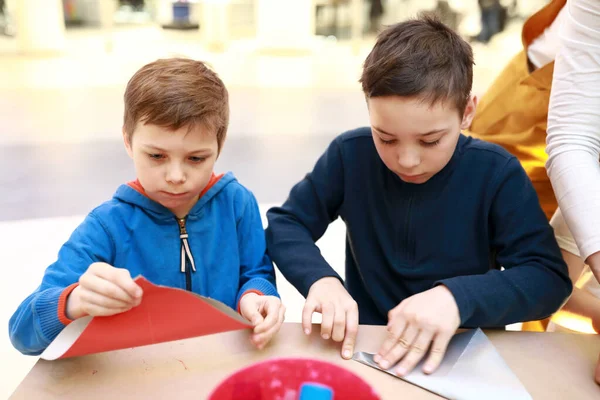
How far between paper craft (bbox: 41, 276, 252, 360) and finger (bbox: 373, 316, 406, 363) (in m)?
0.17

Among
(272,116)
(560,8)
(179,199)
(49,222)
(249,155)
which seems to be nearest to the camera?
(179,199)

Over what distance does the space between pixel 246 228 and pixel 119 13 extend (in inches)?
317

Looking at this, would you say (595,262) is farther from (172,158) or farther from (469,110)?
(172,158)

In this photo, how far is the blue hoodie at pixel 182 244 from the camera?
903 mm

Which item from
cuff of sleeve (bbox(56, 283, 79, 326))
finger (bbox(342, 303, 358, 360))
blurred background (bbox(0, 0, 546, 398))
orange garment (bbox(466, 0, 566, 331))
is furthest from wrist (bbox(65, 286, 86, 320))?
orange garment (bbox(466, 0, 566, 331))

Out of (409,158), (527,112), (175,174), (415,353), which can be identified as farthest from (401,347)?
(527,112)

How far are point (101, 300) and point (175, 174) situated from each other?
10.5 inches

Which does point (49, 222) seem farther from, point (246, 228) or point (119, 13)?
point (119, 13)

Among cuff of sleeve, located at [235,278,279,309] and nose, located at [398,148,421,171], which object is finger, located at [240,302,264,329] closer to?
cuff of sleeve, located at [235,278,279,309]

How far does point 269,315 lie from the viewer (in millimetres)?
759

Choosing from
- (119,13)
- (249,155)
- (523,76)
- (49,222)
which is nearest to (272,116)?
(249,155)

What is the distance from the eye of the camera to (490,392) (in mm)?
650

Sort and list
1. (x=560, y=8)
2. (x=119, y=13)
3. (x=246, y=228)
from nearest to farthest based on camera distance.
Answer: (x=246, y=228) → (x=560, y=8) → (x=119, y=13)

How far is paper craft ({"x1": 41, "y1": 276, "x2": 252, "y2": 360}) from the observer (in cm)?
64
